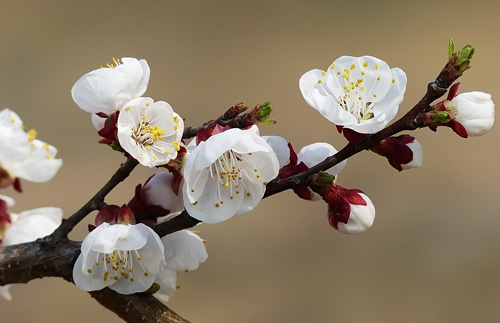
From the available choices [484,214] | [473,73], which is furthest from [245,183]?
Answer: [473,73]

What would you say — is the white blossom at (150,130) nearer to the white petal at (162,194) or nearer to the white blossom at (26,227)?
the white petal at (162,194)

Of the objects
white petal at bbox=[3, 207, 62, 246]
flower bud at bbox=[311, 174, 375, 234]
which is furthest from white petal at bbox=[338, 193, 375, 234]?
white petal at bbox=[3, 207, 62, 246]

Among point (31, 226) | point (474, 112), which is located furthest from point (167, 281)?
point (474, 112)

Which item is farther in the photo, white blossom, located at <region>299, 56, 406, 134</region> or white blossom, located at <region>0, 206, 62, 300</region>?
white blossom, located at <region>0, 206, 62, 300</region>

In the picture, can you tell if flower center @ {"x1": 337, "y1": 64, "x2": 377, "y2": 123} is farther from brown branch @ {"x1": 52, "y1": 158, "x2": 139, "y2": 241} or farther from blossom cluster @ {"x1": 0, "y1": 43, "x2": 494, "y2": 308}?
brown branch @ {"x1": 52, "y1": 158, "x2": 139, "y2": 241}

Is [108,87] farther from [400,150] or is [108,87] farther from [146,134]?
[400,150]

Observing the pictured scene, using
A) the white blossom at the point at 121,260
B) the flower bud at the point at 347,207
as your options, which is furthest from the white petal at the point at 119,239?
the flower bud at the point at 347,207
